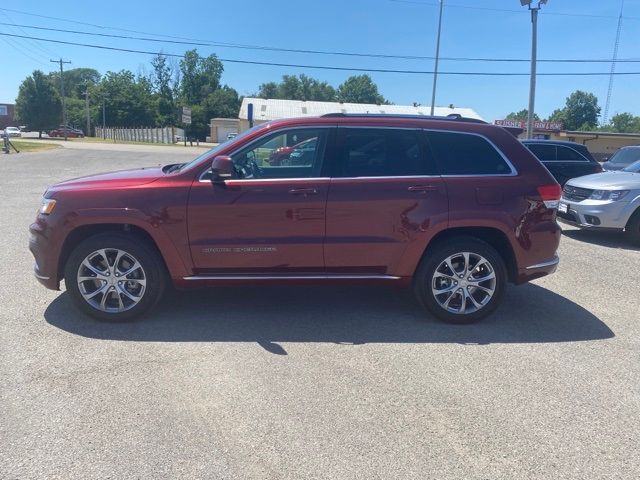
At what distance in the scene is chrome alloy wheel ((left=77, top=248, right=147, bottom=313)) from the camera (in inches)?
180

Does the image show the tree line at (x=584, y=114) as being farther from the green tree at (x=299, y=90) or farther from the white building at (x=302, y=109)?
→ the white building at (x=302, y=109)

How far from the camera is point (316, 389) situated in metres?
3.56

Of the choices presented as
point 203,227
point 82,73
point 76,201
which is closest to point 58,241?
point 76,201

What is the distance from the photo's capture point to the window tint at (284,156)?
4.68 meters

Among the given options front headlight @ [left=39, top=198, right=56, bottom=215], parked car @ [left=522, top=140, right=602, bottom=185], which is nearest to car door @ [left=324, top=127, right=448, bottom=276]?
front headlight @ [left=39, top=198, right=56, bottom=215]

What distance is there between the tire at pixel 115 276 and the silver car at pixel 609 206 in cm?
724

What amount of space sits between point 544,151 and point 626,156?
484 cm

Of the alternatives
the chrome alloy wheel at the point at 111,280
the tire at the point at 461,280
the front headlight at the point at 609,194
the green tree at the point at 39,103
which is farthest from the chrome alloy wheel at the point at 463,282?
the green tree at the point at 39,103

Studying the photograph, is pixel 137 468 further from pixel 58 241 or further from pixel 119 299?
pixel 58 241

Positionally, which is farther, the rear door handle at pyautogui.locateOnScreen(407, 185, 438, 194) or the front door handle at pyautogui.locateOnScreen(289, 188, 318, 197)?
the rear door handle at pyautogui.locateOnScreen(407, 185, 438, 194)

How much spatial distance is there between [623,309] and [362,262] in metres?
3.02

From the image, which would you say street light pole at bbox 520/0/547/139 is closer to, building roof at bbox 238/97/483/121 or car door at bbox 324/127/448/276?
car door at bbox 324/127/448/276

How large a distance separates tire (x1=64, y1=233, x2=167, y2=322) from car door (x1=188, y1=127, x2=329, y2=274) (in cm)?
44

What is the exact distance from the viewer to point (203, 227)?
4500 millimetres
